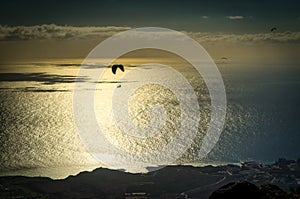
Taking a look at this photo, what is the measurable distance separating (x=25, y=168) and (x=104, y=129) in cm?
4719

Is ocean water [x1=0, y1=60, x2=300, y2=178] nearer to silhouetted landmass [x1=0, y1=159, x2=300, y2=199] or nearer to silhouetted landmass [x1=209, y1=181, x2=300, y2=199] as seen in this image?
silhouetted landmass [x1=0, y1=159, x2=300, y2=199]

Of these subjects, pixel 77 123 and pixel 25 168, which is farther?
pixel 77 123

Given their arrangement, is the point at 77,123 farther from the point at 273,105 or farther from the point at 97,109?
the point at 273,105

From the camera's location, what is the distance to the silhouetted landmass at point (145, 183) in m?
63.8

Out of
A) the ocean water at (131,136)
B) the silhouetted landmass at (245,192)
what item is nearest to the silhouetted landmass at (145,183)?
the ocean water at (131,136)

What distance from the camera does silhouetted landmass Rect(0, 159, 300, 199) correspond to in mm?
63812

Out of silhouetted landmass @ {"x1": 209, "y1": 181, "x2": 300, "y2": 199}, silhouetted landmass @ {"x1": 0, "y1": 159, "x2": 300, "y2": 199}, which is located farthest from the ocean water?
silhouetted landmass @ {"x1": 209, "y1": 181, "x2": 300, "y2": 199}

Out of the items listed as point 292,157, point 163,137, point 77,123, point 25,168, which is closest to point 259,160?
point 292,157

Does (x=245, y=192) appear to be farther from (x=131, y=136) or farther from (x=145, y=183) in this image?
(x=131, y=136)

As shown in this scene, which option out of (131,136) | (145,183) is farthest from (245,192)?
(131,136)

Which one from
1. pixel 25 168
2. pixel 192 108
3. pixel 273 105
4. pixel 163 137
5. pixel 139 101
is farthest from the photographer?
pixel 139 101

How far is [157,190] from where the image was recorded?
6550 cm

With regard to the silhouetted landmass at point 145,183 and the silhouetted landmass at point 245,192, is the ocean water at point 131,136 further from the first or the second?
the silhouetted landmass at point 245,192

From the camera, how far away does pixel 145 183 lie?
225 ft
